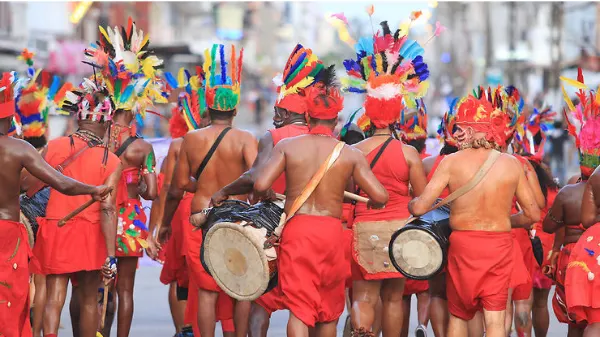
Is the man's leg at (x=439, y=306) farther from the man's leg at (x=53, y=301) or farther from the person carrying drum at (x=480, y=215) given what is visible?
the man's leg at (x=53, y=301)

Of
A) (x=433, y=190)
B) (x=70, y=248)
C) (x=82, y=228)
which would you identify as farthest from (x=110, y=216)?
(x=433, y=190)

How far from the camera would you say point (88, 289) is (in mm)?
8344

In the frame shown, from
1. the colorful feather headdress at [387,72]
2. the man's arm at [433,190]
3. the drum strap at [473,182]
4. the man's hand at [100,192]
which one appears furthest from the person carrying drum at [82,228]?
the drum strap at [473,182]

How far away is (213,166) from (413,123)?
2143 mm

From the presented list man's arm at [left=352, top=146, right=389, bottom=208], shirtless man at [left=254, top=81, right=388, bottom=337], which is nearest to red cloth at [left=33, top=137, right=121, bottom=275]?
shirtless man at [left=254, top=81, right=388, bottom=337]

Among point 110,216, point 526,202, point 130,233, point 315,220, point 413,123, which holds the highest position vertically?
point 413,123

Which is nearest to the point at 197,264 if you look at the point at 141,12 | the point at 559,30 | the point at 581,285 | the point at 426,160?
the point at 426,160

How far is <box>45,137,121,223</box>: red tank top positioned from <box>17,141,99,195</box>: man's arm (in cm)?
95

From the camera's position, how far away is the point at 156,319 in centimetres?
1174

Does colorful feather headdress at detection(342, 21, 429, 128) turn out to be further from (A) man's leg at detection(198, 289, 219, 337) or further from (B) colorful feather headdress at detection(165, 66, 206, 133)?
(A) man's leg at detection(198, 289, 219, 337)

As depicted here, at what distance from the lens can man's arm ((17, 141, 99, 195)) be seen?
23.1ft

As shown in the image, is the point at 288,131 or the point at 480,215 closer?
the point at 480,215

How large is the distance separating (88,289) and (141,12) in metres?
54.5

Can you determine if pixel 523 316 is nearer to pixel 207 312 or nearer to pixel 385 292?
pixel 385 292
